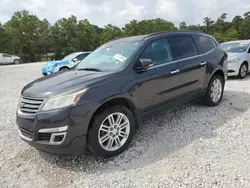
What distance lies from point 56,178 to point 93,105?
3.32ft

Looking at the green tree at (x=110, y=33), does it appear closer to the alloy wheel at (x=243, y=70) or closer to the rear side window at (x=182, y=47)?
the alloy wheel at (x=243, y=70)

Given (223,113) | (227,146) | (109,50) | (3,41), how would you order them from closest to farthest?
(227,146), (109,50), (223,113), (3,41)

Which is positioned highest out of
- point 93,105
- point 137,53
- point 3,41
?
point 3,41

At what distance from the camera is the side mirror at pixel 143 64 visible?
10.5ft

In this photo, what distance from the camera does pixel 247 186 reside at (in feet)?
7.77

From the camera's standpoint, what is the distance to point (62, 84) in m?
2.95

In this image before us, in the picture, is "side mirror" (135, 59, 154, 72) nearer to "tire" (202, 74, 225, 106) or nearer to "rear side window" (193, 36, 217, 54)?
"rear side window" (193, 36, 217, 54)

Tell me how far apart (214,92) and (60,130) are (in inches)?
143

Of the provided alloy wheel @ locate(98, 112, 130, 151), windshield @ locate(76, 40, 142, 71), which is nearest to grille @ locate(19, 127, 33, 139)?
alloy wheel @ locate(98, 112, 130, 151)

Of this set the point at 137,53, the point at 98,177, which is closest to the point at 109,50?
the point at 137,53

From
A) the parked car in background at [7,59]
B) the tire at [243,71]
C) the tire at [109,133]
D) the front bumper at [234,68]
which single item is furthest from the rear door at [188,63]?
the parked car in background at [7,59]

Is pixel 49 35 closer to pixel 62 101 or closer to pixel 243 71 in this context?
pixel 243 71

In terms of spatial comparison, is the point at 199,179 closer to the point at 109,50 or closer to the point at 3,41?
the point at 109,50

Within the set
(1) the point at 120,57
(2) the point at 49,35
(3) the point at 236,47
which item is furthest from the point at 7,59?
(1) the point at 120,57
